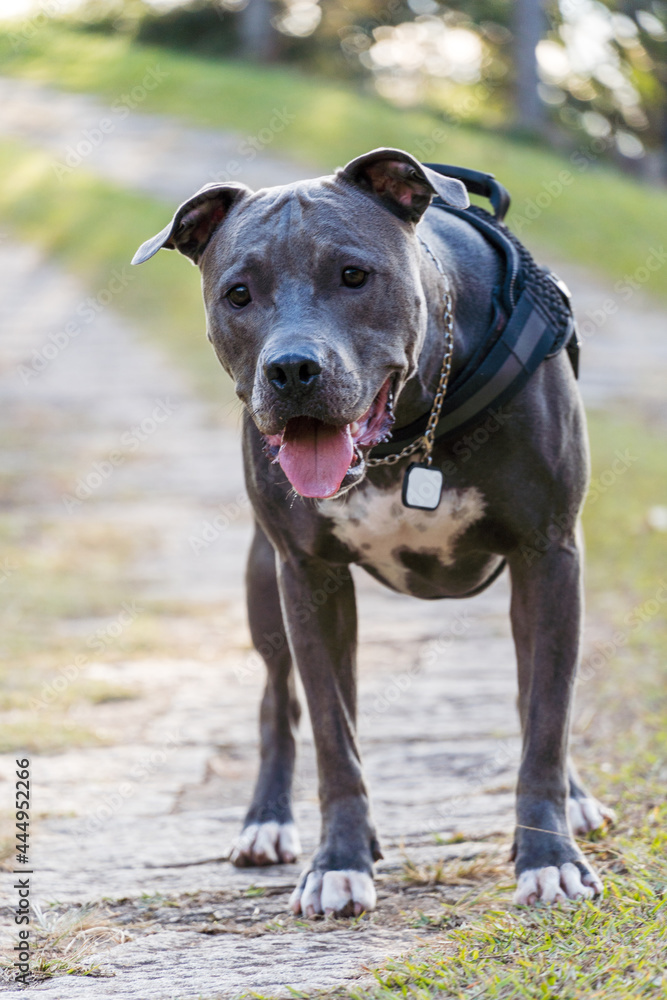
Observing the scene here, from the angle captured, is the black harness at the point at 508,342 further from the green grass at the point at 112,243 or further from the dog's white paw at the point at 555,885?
the green grass at the point at 112,243

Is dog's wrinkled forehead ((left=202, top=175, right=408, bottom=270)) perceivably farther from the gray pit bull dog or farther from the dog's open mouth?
the dog's open mouth

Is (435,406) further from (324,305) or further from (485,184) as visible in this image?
(485,184)

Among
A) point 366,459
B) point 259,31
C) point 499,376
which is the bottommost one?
Answer: point 366,459

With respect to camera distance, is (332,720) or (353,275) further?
(332,720)

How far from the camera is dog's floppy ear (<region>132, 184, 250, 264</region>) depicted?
264 cm

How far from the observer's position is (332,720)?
9.39ft

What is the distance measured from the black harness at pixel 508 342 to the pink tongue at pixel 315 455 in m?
0.29

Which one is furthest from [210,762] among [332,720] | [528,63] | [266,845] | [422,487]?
[528,63]

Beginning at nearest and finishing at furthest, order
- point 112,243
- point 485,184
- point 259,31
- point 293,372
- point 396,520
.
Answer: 1. point 293,372
2. point 396,520
3. point 485,184
4. point 112,243
5. point 259,31

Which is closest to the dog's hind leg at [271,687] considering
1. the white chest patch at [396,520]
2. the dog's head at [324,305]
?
the white chest patch at [396,520]

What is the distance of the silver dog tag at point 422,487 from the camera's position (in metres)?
2.73

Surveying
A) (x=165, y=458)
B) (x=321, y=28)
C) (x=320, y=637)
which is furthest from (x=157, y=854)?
(x=321, y=28)

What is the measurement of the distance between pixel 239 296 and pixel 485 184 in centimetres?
95

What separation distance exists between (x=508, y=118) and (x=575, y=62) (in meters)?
1.59
